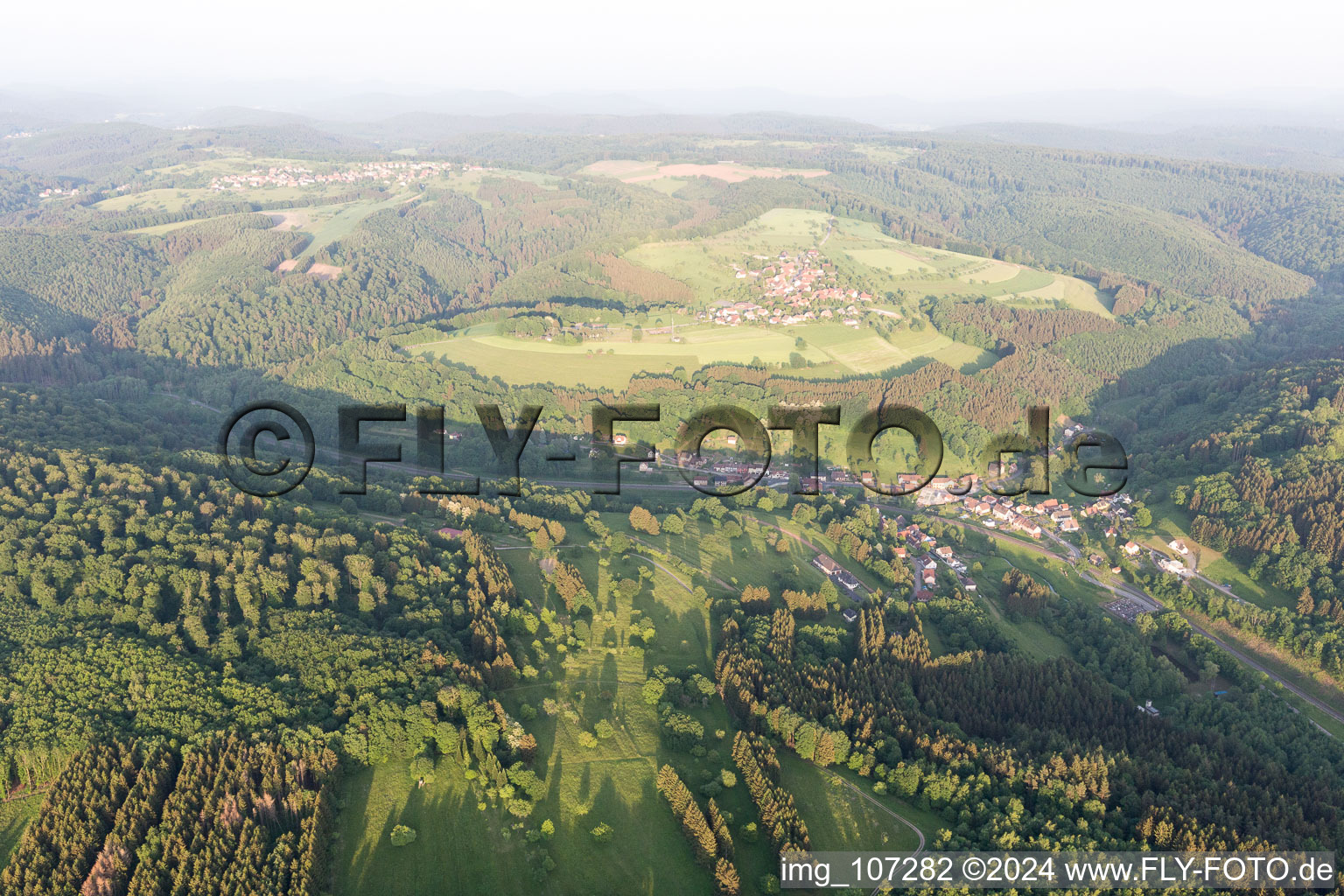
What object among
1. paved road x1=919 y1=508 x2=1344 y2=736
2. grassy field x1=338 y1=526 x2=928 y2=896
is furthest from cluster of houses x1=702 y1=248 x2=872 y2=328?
grassy field x1=338 y1=526 x2=928 y2=896

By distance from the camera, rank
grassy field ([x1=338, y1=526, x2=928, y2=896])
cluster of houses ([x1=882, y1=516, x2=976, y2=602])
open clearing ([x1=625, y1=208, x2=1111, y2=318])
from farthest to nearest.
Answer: open clearing ([x1=625, y1=208, x2=1111, y2=318]) < cluster of houses ([x1=882, y1=516, x2=976, y2=602]) < grassy field ([x1=338, y1=526, x2=928, y2=896])

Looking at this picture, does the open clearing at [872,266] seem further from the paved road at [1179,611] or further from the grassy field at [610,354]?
the paved road at [1179,611]

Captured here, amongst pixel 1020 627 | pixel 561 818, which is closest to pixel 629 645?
pixel 561 818

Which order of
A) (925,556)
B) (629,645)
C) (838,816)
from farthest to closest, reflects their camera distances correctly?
(925,556) < (629,645) < (838,816)

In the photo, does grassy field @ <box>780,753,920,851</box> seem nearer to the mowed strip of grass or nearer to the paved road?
the mowed strip of grass

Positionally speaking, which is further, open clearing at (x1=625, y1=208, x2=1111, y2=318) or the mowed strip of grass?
open clearing at (x1=625, y1=208, x2=1111, y2=318)

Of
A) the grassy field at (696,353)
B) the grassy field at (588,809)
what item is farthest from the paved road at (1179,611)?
the grassy field at (696,353)

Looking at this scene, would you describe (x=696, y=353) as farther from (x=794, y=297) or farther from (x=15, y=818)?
(x=15, y=818)

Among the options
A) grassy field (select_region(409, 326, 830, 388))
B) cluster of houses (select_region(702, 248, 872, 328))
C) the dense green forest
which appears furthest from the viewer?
cluster of houses (select_region(702, 248, 872, 328))
